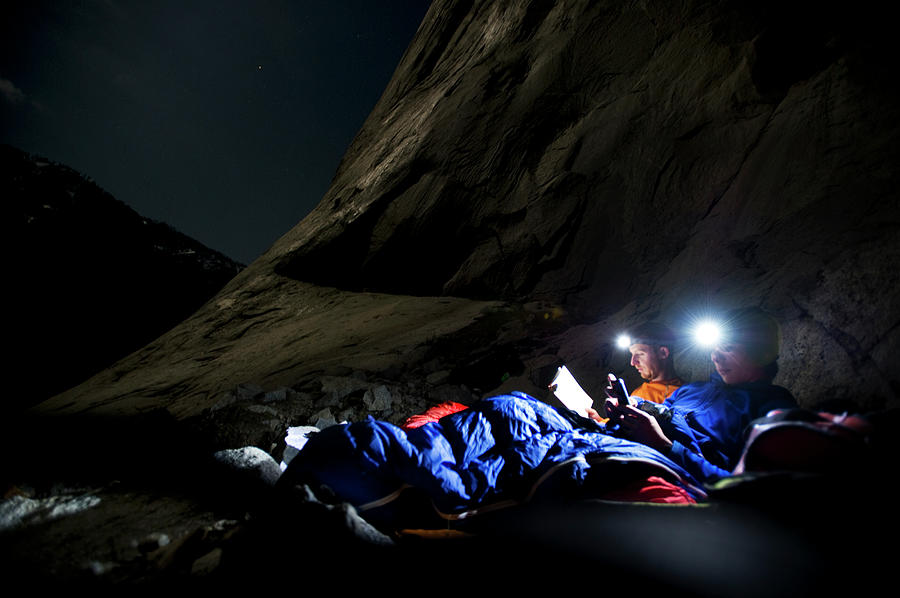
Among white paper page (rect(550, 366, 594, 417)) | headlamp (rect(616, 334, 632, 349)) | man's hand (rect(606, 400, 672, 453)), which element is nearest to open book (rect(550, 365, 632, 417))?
white paper page (rect(550, 366, 594, 417))

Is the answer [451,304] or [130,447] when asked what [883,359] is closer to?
[451,304]

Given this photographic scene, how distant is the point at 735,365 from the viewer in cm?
225

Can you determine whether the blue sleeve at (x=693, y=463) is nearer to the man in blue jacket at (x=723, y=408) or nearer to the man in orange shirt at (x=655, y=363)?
the man in blue jacket at (x=723, y=408)

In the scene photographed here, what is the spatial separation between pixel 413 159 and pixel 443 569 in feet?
19.7

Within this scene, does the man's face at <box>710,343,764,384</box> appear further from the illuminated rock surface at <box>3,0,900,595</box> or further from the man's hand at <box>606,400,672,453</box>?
the man's hand at <box>606,400,672,453</box>

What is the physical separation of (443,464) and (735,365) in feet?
7.13

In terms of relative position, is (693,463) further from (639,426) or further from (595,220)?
(595,220)

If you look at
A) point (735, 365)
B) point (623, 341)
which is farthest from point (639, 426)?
point (623, 341)

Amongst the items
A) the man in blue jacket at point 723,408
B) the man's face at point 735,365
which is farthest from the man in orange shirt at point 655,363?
the man's face at point 735,365

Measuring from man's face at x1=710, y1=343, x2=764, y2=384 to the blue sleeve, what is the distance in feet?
2.38

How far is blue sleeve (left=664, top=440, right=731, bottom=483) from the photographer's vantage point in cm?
172

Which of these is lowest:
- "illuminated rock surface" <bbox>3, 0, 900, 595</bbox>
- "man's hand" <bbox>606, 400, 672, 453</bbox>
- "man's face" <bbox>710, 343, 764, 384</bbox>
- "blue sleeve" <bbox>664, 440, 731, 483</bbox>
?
"blue sleeve" <bbox>664, 440, 731, 483</bbox>

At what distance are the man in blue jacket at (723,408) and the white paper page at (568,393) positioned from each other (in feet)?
0.99

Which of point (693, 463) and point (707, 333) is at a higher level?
point (707, 333)
